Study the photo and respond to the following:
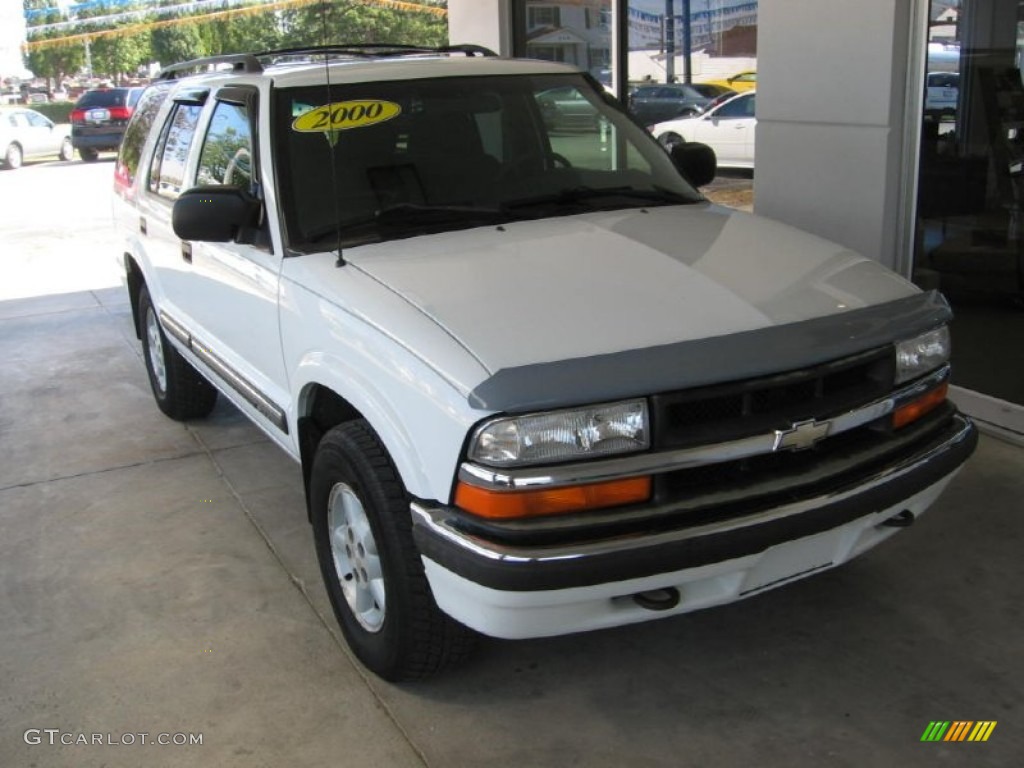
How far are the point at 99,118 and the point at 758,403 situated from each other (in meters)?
26.5

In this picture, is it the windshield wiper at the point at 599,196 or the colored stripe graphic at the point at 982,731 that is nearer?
the colored stripe graphic at the point at 982,731

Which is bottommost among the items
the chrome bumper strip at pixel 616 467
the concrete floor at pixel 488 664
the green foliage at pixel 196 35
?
the concrete floor at pixel 488 664

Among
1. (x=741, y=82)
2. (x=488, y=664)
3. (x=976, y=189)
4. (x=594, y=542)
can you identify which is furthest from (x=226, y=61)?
(x=976, y=189)

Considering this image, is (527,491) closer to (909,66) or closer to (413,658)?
(413,658)

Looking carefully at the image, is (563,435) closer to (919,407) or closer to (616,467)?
(616,467)

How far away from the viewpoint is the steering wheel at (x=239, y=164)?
4.06m

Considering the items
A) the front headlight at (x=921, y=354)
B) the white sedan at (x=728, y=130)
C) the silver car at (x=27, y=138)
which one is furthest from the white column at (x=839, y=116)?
the silver car at (x=27, y=138)

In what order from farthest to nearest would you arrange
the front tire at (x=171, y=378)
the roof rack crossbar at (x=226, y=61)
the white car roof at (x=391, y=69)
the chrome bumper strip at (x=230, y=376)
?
the front tire at (x=171, y=378)
the roof rack crossbar at (x=226, y=61)
the white car roof at (x=391, y=69)
the chrome bumper strip at (x=230, y=376)

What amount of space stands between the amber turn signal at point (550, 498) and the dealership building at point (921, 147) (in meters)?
3.17

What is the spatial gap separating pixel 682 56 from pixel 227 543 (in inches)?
213

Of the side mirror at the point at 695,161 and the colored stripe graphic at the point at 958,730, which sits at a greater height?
the side mirror at the point at 695,161

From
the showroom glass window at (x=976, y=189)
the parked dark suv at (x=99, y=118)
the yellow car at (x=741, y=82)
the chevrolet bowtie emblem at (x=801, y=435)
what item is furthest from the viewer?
the parked dark suv at (x=99, y=118)

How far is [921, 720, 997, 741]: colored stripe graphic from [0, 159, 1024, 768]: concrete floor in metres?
0.03

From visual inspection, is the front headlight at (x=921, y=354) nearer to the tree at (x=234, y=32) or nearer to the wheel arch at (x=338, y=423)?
the wheel arch at (x=338, y=423)
